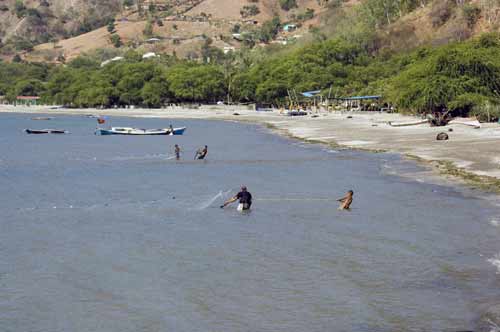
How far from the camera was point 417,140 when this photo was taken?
74188 millimetres

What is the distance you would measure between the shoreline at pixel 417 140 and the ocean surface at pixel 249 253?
2930mm

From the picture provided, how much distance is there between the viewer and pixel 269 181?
5216 cm

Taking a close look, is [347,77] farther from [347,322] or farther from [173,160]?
[347,322]

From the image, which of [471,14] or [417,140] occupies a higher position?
[471,14]

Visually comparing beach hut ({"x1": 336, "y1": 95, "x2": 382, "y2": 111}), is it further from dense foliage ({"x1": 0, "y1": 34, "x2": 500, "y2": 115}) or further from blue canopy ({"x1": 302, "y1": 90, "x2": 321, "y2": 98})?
blue canopy ({"x1": 302, "y1": 90, "x2": 321, "y2": 98})

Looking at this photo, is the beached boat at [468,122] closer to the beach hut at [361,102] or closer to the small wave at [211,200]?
A: the small wave at [211,200]

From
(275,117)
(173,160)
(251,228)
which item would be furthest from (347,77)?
(251,228)

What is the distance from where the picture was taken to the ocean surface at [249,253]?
897 inches

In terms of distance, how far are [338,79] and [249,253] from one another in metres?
137

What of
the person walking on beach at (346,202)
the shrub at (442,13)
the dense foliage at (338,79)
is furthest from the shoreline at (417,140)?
the shrub at (442,13)

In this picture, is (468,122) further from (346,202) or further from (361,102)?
(361,102)

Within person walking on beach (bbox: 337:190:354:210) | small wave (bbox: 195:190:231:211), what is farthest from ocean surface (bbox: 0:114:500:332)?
person walking on beach (bbox: 337:190:354:210)

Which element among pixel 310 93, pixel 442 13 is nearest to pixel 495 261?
pixel 310 93

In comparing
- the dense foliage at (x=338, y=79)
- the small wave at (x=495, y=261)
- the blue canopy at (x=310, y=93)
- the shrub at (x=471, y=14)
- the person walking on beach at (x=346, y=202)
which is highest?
the shrub at (x=471, y=14)
